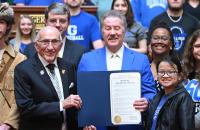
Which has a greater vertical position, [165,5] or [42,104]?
[165,5]

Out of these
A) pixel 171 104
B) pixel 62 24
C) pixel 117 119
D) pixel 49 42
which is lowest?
pixel 117 119

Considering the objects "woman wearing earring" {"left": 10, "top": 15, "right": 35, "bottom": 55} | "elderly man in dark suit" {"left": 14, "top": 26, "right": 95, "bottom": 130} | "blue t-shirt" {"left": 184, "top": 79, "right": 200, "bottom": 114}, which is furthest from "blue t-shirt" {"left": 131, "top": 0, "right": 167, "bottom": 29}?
"elderly man in dark suit" {"left": 14, "top": 26, "right": 95, "bottom": 130}

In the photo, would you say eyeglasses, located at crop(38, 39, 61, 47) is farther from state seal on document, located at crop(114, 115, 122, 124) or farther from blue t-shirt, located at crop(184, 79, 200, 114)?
blue t-shirt, located at crop(184, 79, 200, 114)

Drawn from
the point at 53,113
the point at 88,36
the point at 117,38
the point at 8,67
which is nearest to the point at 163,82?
the point at 117,38

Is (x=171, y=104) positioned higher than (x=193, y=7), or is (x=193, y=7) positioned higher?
(x=193, y=7)

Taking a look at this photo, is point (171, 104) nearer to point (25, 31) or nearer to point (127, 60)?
point (127, 60)

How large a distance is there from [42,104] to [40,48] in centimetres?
50

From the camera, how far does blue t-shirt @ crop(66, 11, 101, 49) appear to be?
794 cm

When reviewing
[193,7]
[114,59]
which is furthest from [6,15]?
[193,7]

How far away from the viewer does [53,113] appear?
5.08m

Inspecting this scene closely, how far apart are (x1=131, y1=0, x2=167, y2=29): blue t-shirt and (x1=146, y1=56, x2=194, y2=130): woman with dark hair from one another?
148 inches

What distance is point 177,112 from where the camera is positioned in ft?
16.4

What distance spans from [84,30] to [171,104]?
3.17 meters

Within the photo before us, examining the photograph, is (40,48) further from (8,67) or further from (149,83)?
(149,83)
